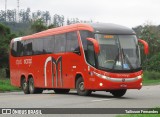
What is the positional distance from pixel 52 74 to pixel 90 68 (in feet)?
14.9

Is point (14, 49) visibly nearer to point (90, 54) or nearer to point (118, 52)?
point (90, 54)

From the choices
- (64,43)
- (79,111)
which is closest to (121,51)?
(64,43)

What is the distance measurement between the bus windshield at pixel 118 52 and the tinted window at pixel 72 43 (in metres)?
1.63

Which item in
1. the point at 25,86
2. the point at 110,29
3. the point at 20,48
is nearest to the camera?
the point at 110,29

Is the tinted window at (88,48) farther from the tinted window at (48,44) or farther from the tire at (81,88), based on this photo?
the tinted window at (48,44)

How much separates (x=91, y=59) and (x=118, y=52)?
127 cm

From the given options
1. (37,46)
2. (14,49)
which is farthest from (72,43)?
(14,49)

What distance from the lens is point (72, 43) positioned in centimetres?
2377

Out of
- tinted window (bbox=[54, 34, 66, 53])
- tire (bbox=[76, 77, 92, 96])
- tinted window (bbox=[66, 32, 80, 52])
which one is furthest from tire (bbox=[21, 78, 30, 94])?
tire (bbox=[76, 77, 92, 96])

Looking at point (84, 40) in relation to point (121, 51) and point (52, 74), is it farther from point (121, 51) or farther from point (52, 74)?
point (52, 74)

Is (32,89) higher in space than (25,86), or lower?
lower

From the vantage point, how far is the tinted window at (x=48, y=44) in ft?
86.3

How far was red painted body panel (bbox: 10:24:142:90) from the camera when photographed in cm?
2173

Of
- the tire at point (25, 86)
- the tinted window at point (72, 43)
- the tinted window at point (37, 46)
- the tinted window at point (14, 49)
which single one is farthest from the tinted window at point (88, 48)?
the tinted window at point (14, 49)
